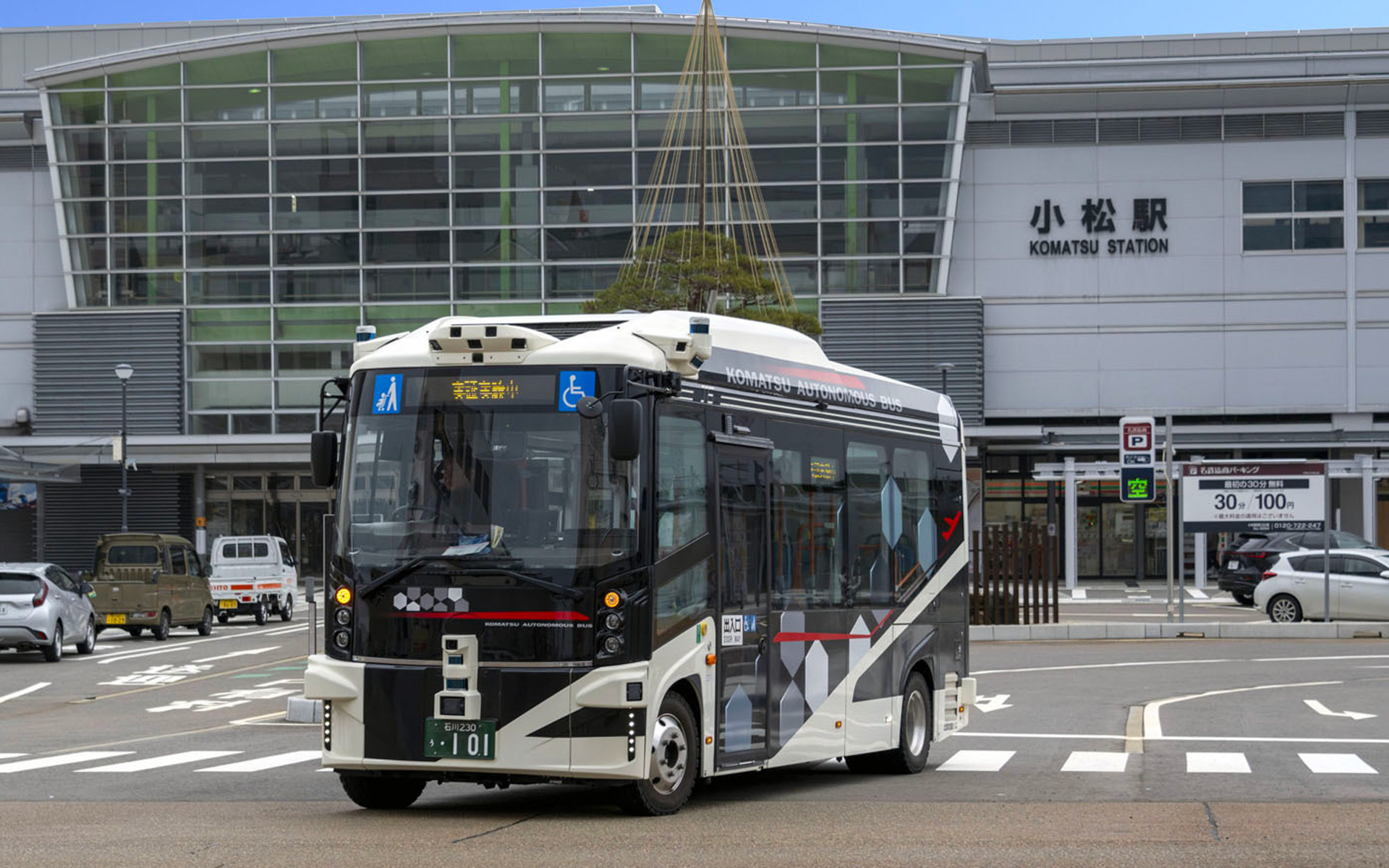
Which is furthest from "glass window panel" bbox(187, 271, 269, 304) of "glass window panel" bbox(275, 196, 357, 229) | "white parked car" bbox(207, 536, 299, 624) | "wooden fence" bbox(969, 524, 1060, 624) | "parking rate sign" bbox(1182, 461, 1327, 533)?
"parking rate sign" bbox(1182, 461, 1327, 533)

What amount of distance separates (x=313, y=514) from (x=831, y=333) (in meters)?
17.2

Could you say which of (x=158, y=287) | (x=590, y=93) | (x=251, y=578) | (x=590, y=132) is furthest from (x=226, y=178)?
(x=251, y=578)

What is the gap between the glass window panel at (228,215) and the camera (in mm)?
55500

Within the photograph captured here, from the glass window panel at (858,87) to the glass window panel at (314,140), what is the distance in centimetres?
1400

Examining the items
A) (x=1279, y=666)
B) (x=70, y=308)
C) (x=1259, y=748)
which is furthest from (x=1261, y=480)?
(x=70, y=308)

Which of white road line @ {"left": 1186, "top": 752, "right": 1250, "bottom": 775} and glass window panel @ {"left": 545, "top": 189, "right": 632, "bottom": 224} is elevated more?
glass window panel @ {"left": 545, "top": 189, "right": 632, "bottom": 224}

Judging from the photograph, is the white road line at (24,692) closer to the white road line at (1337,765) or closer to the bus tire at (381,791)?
the bus tire at (381,791)

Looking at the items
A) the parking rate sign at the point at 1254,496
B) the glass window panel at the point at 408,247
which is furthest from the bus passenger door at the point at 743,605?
the glass window panel at the point at 408,247

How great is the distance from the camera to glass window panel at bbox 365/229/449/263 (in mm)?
54938

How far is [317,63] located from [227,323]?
825cm

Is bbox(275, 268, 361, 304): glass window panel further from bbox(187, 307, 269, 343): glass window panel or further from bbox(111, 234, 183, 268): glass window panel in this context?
bbox(111, 234, 183, 268): glass window panel

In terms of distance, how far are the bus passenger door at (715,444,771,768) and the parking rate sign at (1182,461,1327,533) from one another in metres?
21.8

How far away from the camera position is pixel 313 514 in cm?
5772

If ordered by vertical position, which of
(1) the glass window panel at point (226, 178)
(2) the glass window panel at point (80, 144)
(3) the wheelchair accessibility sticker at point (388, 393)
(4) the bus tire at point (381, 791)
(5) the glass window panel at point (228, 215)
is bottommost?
(4) the bus tire at point (381, 791)
